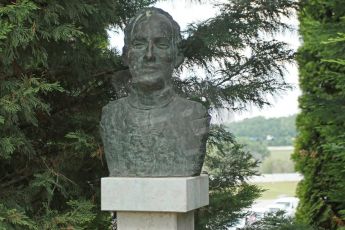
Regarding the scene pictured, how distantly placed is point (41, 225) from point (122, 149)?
0.85 meters

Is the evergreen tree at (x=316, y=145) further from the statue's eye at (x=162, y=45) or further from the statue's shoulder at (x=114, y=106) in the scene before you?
the statue's shoulder at (x=114, y=106)

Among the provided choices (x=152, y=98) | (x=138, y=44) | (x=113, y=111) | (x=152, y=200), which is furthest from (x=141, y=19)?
A: (x=152, y=200)

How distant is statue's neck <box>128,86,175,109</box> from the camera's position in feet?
11.4

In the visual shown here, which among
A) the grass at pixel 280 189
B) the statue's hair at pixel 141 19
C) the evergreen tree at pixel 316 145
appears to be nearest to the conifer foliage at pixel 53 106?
the statue's hair at pixel 141 19

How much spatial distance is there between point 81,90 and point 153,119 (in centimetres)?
142

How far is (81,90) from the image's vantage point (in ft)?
15.4

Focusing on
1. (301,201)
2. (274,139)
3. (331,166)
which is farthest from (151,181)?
(274,139)

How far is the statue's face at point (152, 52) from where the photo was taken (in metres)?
3.43

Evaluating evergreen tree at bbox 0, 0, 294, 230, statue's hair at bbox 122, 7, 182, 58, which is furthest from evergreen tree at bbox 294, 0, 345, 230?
statue's hair at bbox 122, 7, 182, 58

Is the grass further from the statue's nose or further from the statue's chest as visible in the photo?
the statue's nose

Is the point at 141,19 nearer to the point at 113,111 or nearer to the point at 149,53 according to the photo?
the point at 149,53

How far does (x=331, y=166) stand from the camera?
6.02 metres

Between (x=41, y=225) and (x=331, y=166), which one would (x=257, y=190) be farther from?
(x=41, y=225)

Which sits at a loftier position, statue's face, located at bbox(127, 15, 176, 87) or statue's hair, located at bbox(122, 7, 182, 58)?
statue's hair, located at bbox(122, 7, 182, 58)
